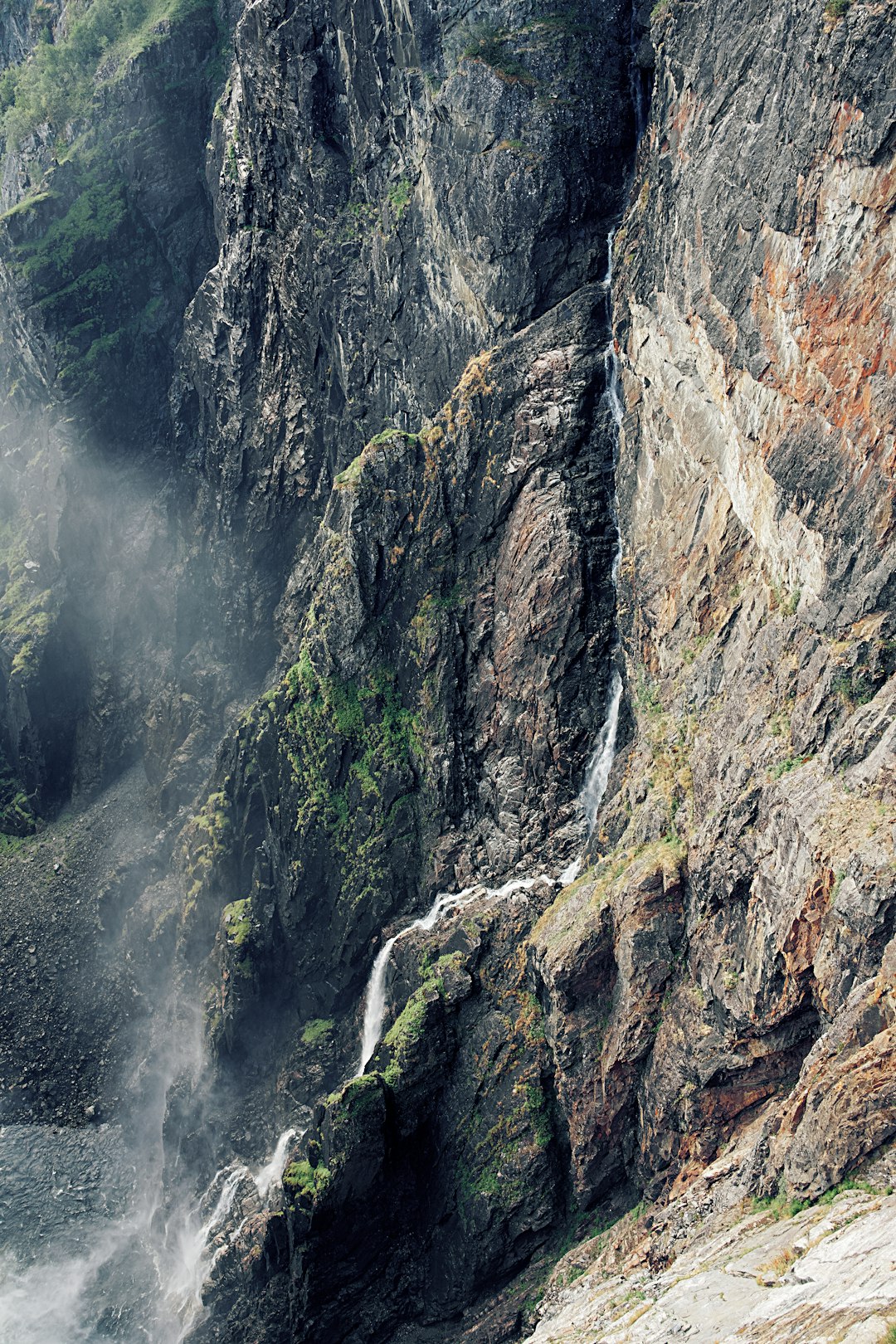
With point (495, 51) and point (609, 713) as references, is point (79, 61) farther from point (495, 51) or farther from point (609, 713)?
point (609, 713)

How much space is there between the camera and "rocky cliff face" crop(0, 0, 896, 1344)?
2322 cm

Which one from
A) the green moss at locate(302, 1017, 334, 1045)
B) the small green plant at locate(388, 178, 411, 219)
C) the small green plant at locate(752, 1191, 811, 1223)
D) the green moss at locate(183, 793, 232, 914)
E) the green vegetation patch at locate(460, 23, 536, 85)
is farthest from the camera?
the green moss at locate(183, 793, 232, 914)

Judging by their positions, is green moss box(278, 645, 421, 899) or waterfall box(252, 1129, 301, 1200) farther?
green moss box(278, 645, 421, 899)

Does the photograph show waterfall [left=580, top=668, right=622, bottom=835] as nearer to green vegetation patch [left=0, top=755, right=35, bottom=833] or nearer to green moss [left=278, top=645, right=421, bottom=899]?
green moss [left=278, top=645, right=421, bottom=899]

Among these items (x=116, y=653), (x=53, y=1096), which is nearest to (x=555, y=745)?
(x=53, y=1096)

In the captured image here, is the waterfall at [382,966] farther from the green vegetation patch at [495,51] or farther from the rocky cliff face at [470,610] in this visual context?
the green vegetation patch at [495,51]

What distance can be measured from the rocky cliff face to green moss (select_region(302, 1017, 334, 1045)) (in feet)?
0.67

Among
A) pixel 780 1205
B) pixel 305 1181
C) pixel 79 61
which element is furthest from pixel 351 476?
pixel 79 61

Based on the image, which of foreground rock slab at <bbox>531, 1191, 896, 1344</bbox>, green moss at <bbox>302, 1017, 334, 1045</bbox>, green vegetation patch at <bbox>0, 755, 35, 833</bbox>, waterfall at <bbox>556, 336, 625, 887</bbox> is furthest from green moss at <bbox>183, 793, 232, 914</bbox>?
foreground rock slab at <bbox>531, 1191, 896, 1344</bbox>

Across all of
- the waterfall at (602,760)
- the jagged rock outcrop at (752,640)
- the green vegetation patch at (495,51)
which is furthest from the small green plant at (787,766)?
the green vegetation patch at (495,51)

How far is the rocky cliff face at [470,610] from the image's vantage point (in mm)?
23219

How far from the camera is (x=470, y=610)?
38.8m

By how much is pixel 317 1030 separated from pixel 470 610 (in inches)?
670

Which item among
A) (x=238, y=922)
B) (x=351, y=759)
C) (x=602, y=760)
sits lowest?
(x=238, y=922)
